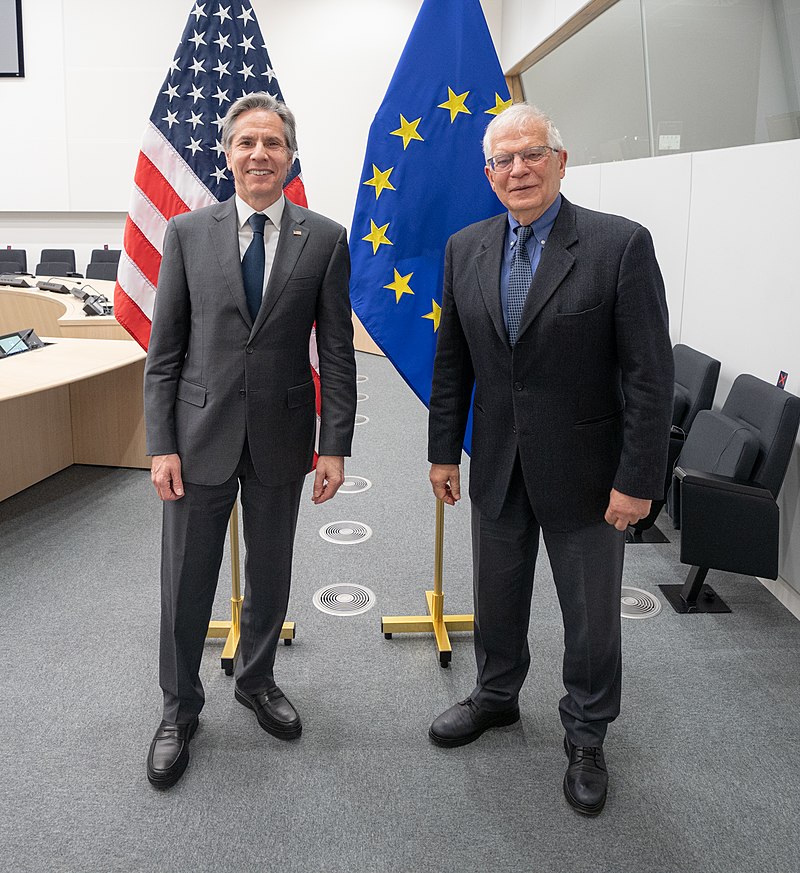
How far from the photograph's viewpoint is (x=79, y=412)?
15.9ft

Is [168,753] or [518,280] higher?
[518,280]

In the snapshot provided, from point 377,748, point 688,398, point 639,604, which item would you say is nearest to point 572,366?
point 377,748

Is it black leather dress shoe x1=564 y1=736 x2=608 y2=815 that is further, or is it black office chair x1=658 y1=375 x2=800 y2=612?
black office chair x1=658 y1=375 x2=800 y2=612

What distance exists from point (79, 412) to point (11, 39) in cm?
741

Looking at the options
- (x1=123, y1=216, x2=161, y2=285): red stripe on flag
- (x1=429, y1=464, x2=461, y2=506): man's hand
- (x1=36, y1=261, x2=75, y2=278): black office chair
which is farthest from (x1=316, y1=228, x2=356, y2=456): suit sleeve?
(x1=36, y1=261, x2=75, y2=278): black office chair

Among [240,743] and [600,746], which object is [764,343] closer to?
[600,746]

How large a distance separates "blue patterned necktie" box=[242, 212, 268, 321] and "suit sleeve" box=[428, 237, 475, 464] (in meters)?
0.48

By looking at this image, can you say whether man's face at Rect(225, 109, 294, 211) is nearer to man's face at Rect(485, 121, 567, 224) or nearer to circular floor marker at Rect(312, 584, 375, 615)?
man's face at Rect(485, 121, 567, 224)

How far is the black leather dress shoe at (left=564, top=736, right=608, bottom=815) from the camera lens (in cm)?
207

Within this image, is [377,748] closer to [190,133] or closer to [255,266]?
[255,266]

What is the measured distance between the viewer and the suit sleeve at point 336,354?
6.97ft

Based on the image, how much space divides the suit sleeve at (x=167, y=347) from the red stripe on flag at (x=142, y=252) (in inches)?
25.4

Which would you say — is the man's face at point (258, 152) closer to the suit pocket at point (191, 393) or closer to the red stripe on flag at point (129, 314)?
the suit pocket at point (191, 393)

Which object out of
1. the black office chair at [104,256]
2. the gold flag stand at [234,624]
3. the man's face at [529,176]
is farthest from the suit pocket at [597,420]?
the black office chair at [104,256]
